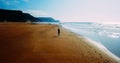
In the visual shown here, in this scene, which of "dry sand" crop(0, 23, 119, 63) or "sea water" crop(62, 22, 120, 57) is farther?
"sea water" crop(62, 22, 120, 57)

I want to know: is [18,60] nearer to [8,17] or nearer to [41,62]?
[41,62]

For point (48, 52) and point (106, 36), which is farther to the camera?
point (106, 36)

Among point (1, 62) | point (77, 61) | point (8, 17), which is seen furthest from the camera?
point (8, 17)

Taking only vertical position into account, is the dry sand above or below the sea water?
above

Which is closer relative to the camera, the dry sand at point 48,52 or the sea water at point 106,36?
the dry sand at point 48,52

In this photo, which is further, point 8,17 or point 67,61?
point 8,17

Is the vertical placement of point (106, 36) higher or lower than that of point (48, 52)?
lower

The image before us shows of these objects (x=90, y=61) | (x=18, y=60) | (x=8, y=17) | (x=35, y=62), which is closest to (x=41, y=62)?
(x=35, y=62)

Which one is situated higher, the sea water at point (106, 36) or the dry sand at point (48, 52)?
the dry sand at point (48, 52)

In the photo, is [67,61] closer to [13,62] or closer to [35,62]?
[35,62]

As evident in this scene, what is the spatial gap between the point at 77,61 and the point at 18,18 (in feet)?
506

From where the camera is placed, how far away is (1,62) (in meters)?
9.95

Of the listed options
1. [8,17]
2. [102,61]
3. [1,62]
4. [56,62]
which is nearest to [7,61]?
[1,62]

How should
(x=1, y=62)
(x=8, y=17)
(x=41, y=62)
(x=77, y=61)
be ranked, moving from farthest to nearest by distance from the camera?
(x=8, y=17), (x=77, y=61), (x=41, y=62), (x=1, y=62)
